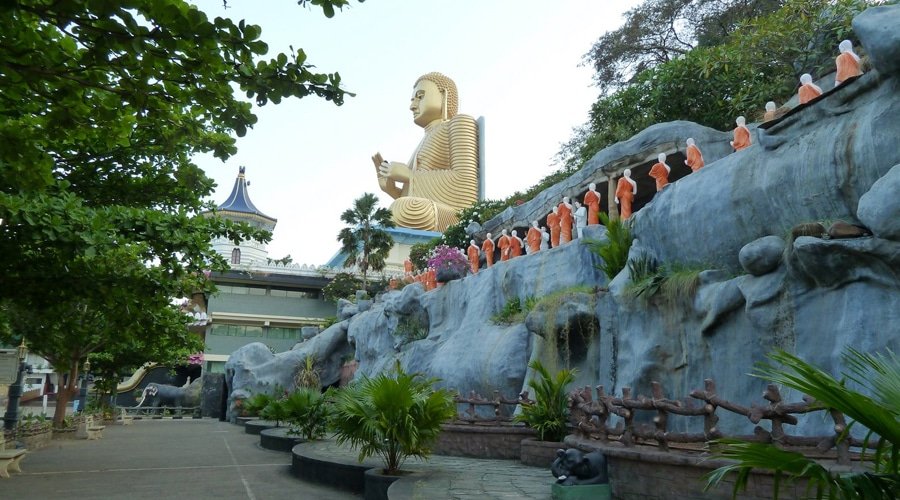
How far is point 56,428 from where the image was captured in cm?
1816

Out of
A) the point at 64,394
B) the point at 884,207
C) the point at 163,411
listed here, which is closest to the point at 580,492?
the point at 884,207

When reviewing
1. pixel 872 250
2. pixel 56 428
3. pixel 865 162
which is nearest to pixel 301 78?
pixel 872 250

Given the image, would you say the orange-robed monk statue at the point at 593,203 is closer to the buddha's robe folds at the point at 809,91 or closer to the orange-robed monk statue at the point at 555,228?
the orange-robed monk statue at the point at 555,228

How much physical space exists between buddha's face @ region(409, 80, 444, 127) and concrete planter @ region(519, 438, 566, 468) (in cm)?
3823

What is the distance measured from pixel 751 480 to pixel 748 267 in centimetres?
370

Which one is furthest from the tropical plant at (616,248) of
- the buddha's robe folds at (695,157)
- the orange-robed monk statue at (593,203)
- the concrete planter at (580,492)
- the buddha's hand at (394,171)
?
the buddha's hand at (394,171)

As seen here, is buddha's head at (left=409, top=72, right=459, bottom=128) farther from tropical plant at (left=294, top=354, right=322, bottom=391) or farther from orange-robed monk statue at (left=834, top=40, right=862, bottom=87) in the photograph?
orange-robed monk statue at (left=834, top=40, right=862, bottom=87)

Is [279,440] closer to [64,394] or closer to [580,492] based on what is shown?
[64,394]

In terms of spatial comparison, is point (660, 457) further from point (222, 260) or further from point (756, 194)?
point (222, 260)

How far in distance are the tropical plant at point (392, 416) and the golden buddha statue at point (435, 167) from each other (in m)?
35.7

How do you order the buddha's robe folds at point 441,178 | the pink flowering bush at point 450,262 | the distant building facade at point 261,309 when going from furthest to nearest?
the buddha's robe folds at point 441,178 < the distant building facade at point 261,309 < the pink flowering bush at point 450,262

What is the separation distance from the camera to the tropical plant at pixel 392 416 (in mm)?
7430

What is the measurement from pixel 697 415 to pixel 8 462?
9938 millimetres

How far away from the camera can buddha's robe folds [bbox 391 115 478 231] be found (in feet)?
143
